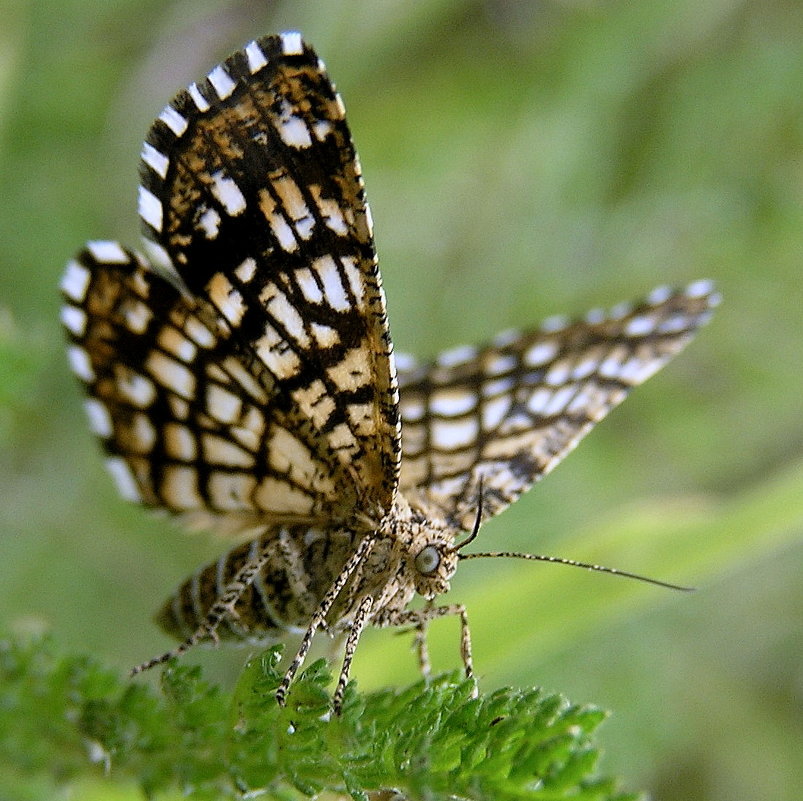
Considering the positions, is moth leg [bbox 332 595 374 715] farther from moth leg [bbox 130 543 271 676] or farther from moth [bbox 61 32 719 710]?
moth leg [bbox 130 543 271 676]

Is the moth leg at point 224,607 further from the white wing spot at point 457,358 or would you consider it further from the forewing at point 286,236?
the white wing spot at point 457,358

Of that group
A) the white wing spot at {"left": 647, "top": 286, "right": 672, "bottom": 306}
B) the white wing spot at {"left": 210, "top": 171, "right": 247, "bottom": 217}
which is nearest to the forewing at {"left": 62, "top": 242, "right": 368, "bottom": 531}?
the white wing spot at {"left": 210, "top": 171, "right": 247, "bottom": 217}

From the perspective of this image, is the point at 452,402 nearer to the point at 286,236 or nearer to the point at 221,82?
the point at 286,236

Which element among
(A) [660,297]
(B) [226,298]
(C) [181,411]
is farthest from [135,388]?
(A) [660,297]

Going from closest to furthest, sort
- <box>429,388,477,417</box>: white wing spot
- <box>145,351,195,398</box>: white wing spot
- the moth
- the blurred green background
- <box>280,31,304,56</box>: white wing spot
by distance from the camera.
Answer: <box>280,31,304,56</box>: white wing spot < the moth < <box>145,351,195,398</box>: white wing spot < <box>429,388,477,417</box>: white wing spot < the blurred green background

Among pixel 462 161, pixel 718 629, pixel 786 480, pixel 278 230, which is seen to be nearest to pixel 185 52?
pixel 462 161
